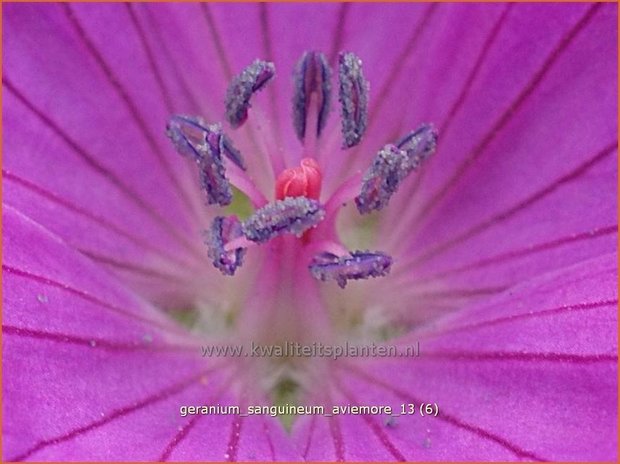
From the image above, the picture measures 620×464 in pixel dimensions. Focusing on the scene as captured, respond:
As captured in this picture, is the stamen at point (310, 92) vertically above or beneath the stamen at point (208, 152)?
Result: above

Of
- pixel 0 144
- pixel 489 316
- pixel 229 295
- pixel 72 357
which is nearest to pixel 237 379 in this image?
pixel 229 295

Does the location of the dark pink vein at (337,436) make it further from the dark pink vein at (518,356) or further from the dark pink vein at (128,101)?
the dark pink vein at (128,101)

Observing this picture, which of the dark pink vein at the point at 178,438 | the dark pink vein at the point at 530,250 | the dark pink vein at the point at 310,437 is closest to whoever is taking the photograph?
the dark pink vein at the point at 178,438

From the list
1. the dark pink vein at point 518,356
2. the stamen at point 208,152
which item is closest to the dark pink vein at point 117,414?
the stamen at point 208,152

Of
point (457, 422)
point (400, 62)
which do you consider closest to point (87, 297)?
point (457, 422)

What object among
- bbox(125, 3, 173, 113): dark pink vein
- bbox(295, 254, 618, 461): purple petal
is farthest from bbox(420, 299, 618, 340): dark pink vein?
bbox(125, 3, 173, 113): dark pink vein

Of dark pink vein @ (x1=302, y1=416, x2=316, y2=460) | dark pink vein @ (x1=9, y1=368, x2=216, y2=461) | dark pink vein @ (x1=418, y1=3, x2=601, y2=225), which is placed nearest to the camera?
dark pink vein @ (x1=9, y1=368, x2=216, y2=461)

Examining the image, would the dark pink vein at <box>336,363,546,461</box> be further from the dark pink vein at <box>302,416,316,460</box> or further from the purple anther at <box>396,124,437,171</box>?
the purple anther at <box>396,124,437,171</box>

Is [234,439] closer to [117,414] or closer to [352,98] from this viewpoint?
[117,414]
